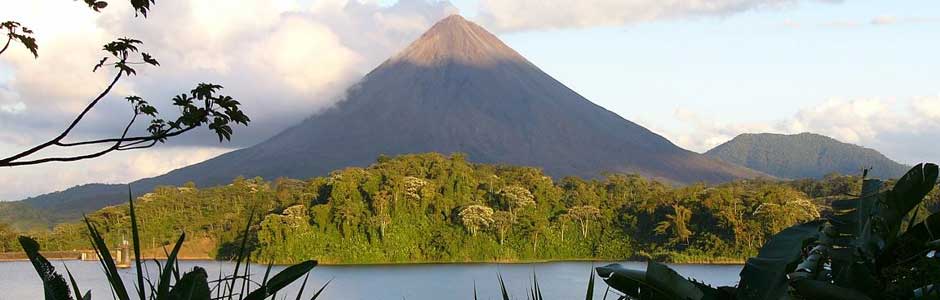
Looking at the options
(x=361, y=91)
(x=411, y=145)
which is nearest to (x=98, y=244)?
(x=411, y=145)

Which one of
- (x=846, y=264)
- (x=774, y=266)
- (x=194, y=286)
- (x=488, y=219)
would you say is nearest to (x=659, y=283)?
(x=774, y=266)

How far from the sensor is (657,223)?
46.3 metres

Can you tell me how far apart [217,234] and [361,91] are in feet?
242

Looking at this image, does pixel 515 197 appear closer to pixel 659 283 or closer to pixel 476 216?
pixel 476 216

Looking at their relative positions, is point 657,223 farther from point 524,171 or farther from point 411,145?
point 411,145

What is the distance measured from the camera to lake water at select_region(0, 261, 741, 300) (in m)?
26.8

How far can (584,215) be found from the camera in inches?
1857

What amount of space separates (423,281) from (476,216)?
11494mm

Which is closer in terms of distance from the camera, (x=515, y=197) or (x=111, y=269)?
(x=111, y=269)

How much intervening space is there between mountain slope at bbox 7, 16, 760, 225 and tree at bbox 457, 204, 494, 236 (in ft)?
174

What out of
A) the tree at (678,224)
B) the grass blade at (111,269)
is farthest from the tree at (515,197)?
the grass blade at (111,269)

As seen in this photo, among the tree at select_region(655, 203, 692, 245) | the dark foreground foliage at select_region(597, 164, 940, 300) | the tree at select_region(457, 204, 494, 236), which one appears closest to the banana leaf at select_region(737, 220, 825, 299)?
the dark foreground foliage at select_region(597, 164, 940, 300)

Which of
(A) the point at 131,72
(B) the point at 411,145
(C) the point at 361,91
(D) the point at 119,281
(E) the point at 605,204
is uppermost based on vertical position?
(C) the point at 361,91

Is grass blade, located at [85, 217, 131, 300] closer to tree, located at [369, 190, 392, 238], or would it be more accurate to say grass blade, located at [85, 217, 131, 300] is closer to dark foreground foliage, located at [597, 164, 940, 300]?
dark foreground foliage, located at [597, 164, 940, 300]
